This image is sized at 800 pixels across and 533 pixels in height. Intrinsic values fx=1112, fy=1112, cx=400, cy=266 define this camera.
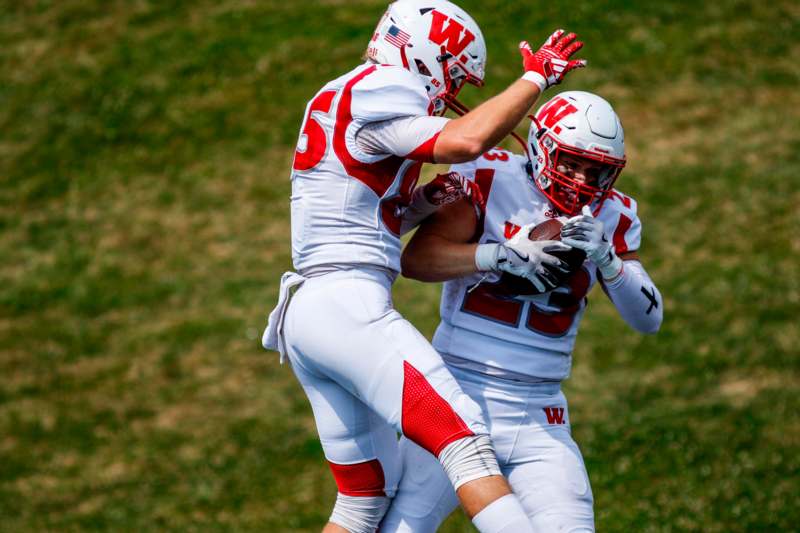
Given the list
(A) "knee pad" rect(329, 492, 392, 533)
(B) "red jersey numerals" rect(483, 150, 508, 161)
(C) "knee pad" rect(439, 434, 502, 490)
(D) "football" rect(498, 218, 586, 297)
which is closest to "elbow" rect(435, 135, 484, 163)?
(D) "football" rect(498, 218, 586, 297)

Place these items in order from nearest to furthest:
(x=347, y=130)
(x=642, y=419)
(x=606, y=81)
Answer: (x=347, y=130), (x=642, y=419), (x=606, y=81)

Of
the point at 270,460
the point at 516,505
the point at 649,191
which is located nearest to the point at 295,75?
the point at 649,191

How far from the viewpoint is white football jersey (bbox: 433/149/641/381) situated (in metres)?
5.03

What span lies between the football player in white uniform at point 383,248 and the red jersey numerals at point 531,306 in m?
0.46

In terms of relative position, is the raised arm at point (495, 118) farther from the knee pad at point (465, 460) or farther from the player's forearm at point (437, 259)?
the knee pad at point (465, 460)

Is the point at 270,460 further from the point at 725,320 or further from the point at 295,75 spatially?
the point at 295,75

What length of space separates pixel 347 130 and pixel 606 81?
864cm

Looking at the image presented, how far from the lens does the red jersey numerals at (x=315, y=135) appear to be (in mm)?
4734

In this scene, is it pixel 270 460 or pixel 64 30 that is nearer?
pixel 270 460

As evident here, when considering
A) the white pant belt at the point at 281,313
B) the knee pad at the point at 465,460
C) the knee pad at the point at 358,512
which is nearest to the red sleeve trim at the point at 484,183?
the white pant belt at the point at 281,313

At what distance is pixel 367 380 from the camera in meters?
4.50

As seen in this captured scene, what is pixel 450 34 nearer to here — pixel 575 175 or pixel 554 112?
pixel 554 112

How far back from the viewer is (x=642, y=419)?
891 centimetres

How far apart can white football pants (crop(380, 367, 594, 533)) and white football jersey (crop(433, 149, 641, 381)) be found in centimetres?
11
